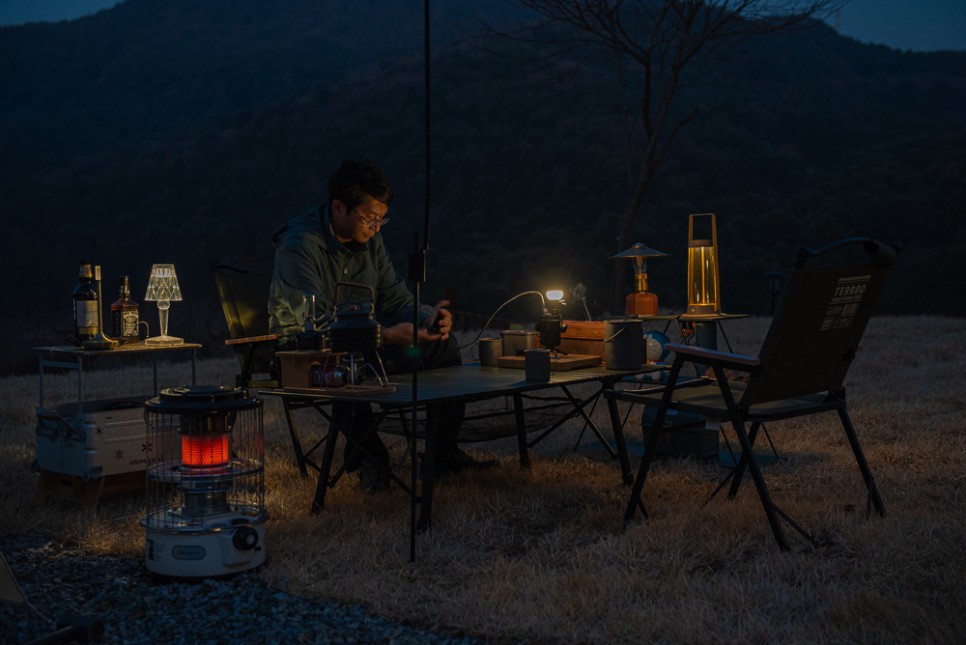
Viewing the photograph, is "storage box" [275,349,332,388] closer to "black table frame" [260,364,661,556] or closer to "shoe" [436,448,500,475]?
"black table frame" [260,364,661,556]

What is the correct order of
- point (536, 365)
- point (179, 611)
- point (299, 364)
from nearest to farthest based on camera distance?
point (179, 611) → point (299, 364) → point (536, 365)

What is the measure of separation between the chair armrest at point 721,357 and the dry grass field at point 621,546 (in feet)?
1.63

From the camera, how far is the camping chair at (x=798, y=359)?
8.09ft

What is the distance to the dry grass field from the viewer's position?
6.67ft

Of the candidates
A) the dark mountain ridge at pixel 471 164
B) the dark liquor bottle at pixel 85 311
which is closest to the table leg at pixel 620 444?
the dark liquor bottle at pixel 85 311

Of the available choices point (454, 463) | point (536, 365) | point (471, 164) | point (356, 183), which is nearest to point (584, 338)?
point (536, 365)

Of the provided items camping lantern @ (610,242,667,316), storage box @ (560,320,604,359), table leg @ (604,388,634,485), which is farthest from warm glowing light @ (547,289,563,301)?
camping lantern @ (610,242,667,316)

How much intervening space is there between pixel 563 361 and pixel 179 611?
1545mm

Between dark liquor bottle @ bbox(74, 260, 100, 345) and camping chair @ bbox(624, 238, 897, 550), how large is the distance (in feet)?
6.22

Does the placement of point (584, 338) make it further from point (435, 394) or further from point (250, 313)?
point (250, 313)

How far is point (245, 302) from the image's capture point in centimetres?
356

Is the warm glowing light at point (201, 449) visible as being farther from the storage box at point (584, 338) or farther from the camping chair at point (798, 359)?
the storage box at point (584, 338)

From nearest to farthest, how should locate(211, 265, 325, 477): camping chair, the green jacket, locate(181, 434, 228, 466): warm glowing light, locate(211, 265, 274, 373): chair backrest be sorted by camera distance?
locate(181, 434, 228, 466): warm glowing light
the green jacket
locate(211, 265, 325, 477): camping chair
locate(211, 265, 274, 373): chair backrest

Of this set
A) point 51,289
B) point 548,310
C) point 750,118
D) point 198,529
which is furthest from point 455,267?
point 198,529
